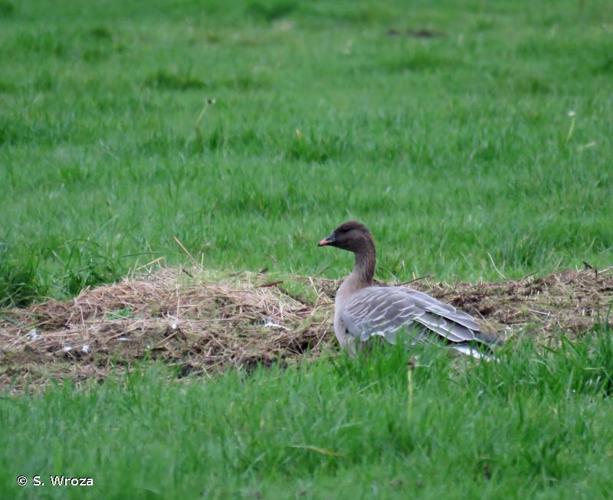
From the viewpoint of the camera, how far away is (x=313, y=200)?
9500 mm

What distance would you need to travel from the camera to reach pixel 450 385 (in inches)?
213

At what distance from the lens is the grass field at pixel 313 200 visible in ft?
15.3

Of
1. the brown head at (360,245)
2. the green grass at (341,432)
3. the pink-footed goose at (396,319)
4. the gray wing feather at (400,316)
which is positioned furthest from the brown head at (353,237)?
the green grass at (341,432)

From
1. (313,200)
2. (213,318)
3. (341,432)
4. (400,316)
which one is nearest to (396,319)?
(400,316)

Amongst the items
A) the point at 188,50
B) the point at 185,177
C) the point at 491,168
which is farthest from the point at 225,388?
the point at 188,50

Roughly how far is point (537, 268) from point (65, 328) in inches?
135

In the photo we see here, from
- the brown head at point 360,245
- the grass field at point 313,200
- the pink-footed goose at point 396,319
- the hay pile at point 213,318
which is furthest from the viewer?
the brown head at point 360,245

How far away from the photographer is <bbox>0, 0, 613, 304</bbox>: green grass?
27.6 ft

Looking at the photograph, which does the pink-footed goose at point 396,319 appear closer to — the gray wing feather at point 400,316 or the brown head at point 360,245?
the gray wing feather at point 400,316

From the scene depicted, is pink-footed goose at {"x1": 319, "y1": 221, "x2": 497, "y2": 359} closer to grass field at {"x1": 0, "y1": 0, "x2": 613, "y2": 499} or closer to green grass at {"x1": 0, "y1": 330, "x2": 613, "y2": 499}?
grass field at {"x1": 0, "y1": 0, "x2": 613, "y2": 499}

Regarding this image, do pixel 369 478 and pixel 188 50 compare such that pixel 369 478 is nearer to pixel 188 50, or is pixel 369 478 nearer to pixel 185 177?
pixel 185 177

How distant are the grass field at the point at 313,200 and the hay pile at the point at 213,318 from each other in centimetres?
41

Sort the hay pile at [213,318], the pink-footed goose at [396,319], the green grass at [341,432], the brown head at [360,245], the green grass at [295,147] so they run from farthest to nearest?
the green grass at [295,147] < the brown head at [360,245] < the hay pile at [213,318] < the pink-footed goose at [396,319] < the green grass at [341,432]

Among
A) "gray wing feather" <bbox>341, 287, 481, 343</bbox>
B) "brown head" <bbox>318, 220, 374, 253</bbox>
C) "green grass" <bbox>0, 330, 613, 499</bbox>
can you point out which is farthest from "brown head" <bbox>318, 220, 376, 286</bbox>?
"green grass" <bbox>0, 330, 613, 499</bbox>
